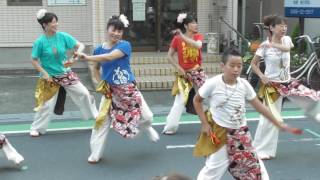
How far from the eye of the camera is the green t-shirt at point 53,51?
7281 millimetres

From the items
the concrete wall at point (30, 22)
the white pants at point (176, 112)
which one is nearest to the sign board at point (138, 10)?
the concrete wall at point (30, 22)

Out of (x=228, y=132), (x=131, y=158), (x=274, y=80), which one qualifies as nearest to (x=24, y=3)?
(x=131, y=158)

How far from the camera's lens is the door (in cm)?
1380

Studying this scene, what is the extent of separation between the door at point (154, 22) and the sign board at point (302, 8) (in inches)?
93.9

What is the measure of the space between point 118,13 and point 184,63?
647 centimetres

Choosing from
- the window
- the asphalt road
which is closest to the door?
the window

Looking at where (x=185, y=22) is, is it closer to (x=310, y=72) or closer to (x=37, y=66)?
(x=37, y=66)

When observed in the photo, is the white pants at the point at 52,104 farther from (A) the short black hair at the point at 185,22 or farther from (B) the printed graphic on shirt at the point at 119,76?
(A) the short black hair at the point at 185,22

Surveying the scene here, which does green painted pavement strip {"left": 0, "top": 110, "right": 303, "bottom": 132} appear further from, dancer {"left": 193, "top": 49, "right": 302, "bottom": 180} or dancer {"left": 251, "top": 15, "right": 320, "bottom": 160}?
dancer {"left": 193, "top": 49, "right": 302, "bottom": 180}

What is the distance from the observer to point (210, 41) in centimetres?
1295

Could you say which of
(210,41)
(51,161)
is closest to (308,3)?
(210,41)

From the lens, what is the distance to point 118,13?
13.6 meters

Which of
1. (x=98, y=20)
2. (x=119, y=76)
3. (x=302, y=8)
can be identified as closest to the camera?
(x=119, y=76)

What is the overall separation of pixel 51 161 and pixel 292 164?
2796mm
